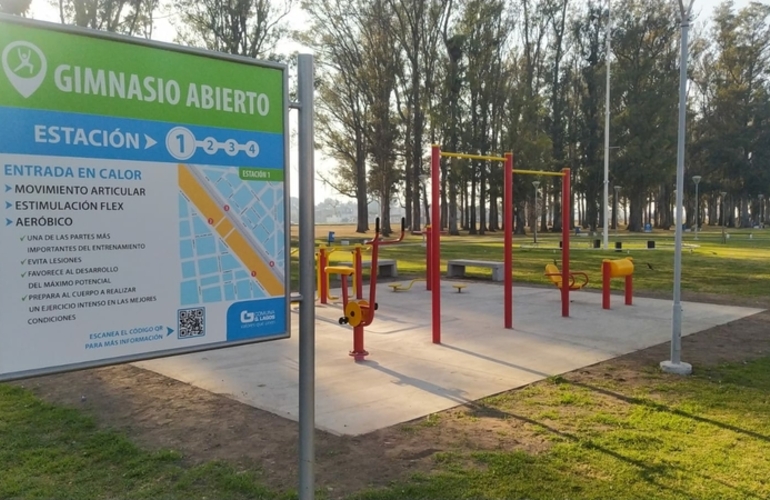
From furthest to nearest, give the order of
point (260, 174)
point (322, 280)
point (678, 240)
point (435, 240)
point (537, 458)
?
point (322, 280) → point (435, 240) → point (678, 240) → point (537, 458) → point (260, 174)

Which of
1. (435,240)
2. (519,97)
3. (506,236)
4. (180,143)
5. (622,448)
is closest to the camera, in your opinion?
(180,143)

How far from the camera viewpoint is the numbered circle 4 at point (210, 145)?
2.37 meters

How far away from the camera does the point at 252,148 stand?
250 cm

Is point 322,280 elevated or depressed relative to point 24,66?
depressed

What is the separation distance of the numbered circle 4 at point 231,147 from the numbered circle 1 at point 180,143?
13 centimetres

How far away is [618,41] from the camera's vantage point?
4822 centimetres

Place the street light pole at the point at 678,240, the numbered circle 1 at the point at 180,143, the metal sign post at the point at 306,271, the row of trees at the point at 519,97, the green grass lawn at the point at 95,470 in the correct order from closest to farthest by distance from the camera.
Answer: the numbered circle 1 at the point at 180,143 → the metal sign post at the point at 306,271 → the green grass lawn at the point at 95,470 → the street light pole at the point at 678,240 → the row of trees at the point at 519,97

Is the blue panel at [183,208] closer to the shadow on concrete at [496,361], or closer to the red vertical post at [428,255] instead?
the shadow on concrete at [496,361]

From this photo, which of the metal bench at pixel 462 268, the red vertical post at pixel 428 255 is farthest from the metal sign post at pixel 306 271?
the metal bench at pixel 462 268

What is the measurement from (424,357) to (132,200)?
4.86 metres

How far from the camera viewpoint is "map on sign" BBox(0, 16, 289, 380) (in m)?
1.99

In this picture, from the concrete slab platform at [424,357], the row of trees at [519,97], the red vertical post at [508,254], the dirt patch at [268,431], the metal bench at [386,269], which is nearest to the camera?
the dirt patch at [268,431]

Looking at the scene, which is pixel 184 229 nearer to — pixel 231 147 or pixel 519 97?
pixel 231 147

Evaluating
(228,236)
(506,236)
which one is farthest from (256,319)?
(506,236)
